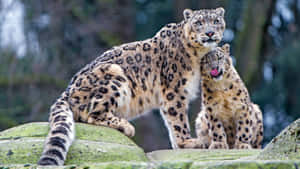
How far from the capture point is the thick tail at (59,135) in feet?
20.6

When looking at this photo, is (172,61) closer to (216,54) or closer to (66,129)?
(216,54)

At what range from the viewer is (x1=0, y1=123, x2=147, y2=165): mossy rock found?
684cm

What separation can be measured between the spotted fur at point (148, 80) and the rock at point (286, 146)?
3.17 meters

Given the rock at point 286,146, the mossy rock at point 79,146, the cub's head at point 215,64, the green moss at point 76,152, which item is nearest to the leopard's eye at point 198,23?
the cub's head at point 215,64

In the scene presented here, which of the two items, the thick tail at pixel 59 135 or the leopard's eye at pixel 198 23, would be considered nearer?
the thick tail at pixel 59 135

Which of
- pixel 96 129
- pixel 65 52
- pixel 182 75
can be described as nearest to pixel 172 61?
pixel 182 75

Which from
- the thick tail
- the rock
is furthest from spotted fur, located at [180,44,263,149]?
the rock

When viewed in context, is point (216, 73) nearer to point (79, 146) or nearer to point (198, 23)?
point (198, 23)

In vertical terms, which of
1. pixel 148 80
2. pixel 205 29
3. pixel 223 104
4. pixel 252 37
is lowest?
pixel 223 104

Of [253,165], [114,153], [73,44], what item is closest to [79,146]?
[114,153]

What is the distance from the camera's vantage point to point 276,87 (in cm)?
2405

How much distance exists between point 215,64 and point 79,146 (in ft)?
9.08

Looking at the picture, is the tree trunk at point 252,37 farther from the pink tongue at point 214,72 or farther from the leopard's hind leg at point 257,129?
the pink tongue at point 214,72

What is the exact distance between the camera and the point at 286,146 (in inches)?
218
